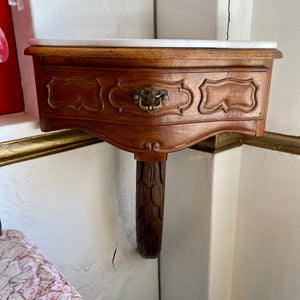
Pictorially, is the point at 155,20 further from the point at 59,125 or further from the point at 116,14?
the point at 59,125

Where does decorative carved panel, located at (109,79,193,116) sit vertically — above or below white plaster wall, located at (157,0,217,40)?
below

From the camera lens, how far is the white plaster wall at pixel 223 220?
3.33 ft

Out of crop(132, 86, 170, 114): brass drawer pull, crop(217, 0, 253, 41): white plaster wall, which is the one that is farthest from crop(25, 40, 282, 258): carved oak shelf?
crop(217, 0, 253, 41): white plaster wall

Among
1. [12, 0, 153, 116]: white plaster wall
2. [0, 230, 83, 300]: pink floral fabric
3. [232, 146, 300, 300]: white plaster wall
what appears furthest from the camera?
[232, 146, 300, 300]: white plaster wall

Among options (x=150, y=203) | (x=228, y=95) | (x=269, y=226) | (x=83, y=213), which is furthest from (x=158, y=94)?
(x=269, y=226)

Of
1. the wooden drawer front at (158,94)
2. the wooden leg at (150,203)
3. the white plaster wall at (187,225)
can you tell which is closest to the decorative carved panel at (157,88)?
the wooden drawer front at (158,94)

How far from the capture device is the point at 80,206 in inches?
39.2

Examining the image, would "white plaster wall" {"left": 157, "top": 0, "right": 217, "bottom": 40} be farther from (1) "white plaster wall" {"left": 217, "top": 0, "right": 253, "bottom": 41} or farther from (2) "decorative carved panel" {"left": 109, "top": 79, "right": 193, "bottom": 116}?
(2) "decorative carved panel" {"left": 109, "top": 79, "right": 193, "bottom": 116}

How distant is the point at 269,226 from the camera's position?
1.03 m

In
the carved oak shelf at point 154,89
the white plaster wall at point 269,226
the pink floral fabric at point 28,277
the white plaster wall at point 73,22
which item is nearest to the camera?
the pink floral fabric at point 28,277

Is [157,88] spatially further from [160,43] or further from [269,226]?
[269,226]

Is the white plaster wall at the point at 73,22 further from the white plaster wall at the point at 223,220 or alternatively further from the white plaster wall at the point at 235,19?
the white plaster wall at the point at 223,220

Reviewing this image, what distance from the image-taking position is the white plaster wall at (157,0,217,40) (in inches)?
35.7

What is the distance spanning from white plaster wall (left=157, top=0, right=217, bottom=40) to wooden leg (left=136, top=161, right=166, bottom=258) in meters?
0.37
